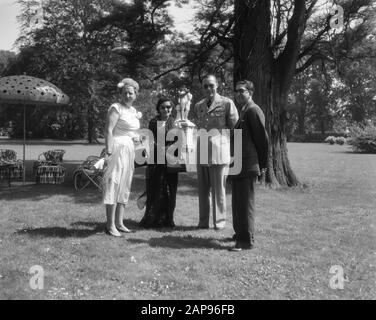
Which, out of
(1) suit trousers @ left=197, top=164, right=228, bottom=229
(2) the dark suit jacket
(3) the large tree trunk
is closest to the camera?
(2) the dark suit jacket

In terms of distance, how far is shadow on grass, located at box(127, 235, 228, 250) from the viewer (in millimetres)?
5863

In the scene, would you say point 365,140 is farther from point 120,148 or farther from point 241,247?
point 120,148

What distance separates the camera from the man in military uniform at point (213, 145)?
6.53 m

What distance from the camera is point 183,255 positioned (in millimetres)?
5484

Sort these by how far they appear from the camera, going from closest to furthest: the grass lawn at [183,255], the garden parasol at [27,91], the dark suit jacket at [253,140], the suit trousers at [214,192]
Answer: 1. the grass lawn at [183,255]
2. the dark suit jacket at [253,140]
3. the suit trousers at [214,192]
4. the garden parasol at [27,91]

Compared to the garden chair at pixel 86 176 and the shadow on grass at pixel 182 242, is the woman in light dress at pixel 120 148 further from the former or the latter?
the garden chair at pixel 86 176

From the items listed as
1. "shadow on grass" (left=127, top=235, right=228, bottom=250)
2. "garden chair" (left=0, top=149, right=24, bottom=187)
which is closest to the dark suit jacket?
"shadow on grass" (left=127, top=235, right=228, bottom=250)

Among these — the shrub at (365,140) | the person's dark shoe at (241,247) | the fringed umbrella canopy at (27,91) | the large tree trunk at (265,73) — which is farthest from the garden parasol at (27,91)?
the shrub at (365,140)

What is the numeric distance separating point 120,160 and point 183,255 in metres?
1.56

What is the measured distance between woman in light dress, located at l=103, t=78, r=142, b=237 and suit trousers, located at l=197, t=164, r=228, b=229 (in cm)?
125

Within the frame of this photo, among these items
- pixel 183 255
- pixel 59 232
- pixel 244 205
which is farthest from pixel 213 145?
pixel 59 232

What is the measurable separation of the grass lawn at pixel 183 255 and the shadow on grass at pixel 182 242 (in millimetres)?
14

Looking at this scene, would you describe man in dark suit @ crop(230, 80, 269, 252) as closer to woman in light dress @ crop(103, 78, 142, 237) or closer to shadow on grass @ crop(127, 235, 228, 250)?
shadow on grass @ crop(127, 235, 228, 250)
